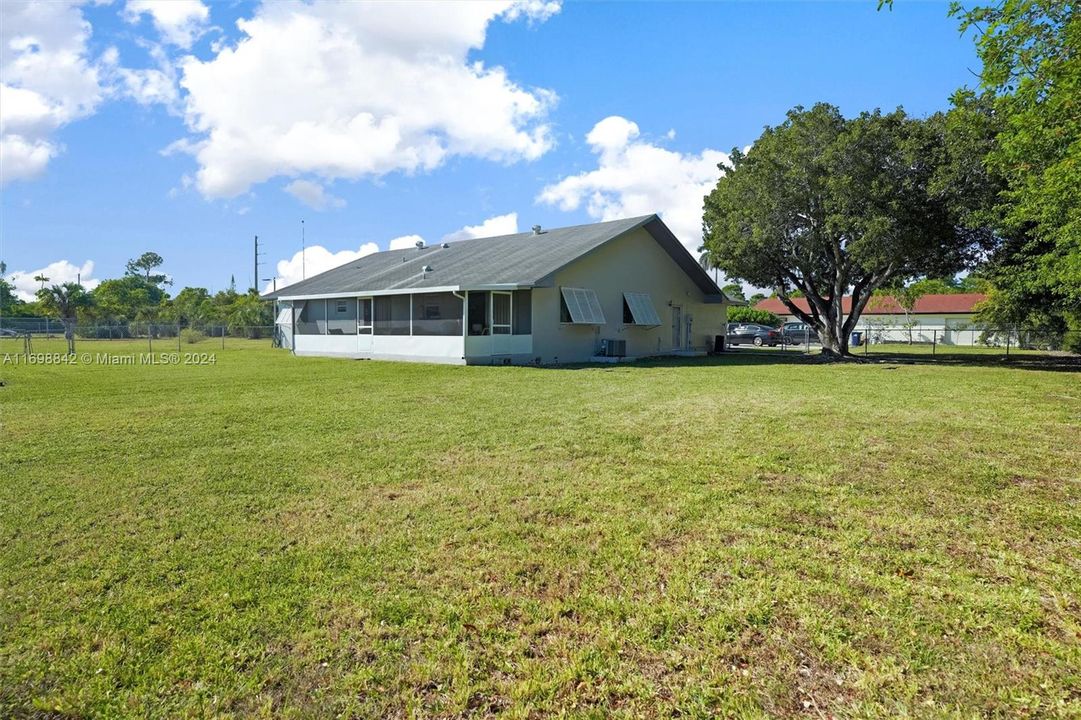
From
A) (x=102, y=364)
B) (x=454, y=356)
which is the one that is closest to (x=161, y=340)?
(x=102, y=364)

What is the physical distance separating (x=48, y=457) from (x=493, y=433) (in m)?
4.59

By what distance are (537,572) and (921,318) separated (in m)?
59.4

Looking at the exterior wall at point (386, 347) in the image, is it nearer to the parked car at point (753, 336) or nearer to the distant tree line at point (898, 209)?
the distant tree line at point (898, 209)

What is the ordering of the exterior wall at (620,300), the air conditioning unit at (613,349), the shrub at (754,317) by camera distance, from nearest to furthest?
1. the exterior wall at (620,300)
2. the air conditioning unit at (613,349)
3. the shrub at (754,317)

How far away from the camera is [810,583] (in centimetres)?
344

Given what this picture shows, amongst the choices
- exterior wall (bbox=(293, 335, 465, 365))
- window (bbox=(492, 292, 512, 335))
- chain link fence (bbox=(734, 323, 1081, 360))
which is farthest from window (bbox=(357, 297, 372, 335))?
chain link fence (bbox=(734, 323, 1081, 360))

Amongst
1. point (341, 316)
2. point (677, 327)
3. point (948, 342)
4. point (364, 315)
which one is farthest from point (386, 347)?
point (948, 342)

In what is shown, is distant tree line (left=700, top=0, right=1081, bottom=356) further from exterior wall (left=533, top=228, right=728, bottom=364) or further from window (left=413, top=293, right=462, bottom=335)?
window (left=413, top=293, right=462, bottom=335)

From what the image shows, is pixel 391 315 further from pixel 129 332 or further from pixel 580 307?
pixel 129 332

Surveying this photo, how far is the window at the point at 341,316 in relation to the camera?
23.0 metres

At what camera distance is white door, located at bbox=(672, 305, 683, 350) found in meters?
25.6

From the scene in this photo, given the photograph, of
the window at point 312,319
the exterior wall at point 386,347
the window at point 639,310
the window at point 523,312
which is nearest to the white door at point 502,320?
the window at point 523,312

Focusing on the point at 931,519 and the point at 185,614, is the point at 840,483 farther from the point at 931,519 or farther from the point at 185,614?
the point at 185,614

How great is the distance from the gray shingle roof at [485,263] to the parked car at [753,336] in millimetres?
11823
